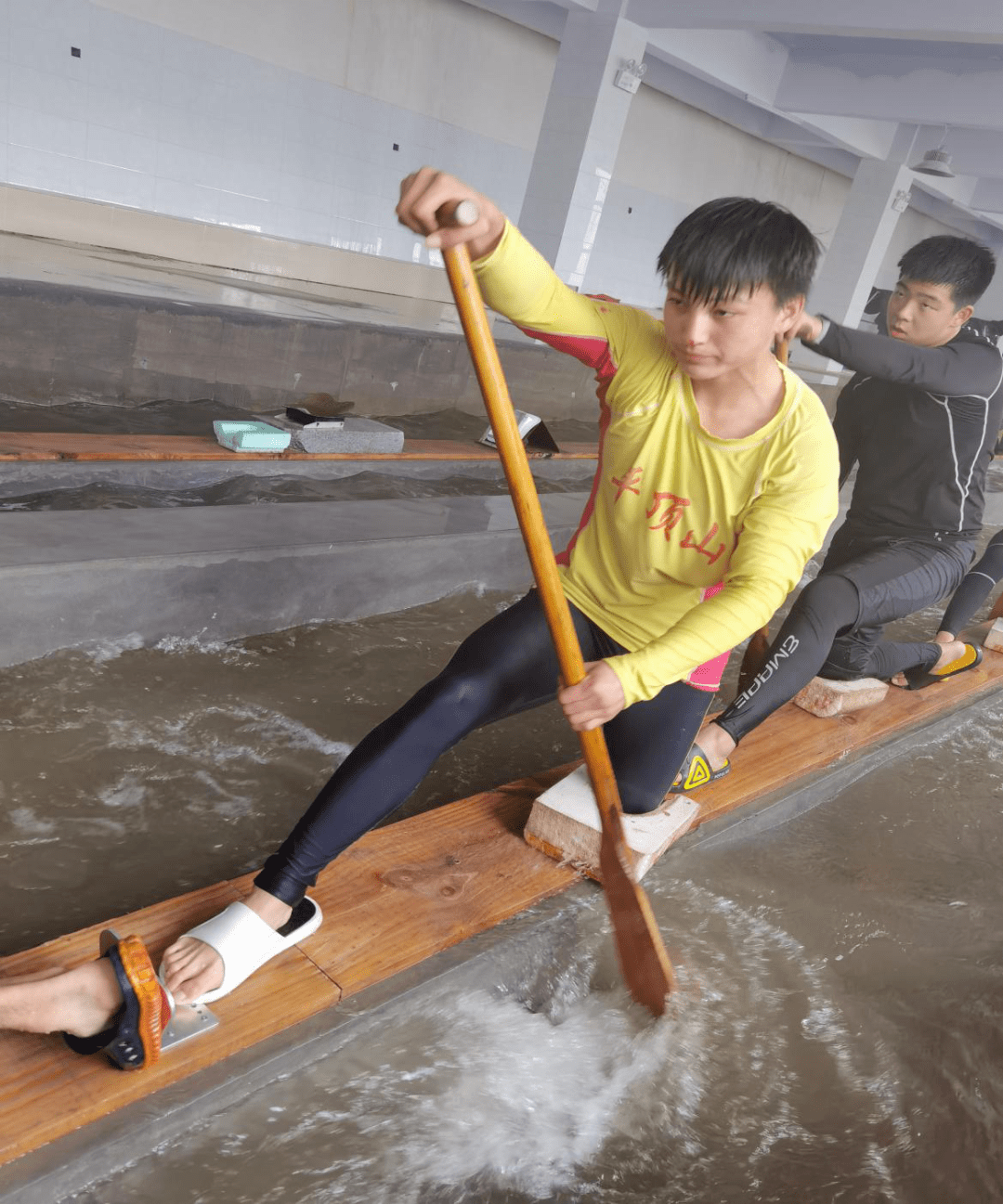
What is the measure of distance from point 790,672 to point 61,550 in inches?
82.4

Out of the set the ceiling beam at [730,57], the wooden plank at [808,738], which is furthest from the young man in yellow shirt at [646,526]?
the ceiling beam at [730,57]

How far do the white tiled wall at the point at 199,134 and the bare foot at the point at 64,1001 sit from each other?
10355 millimetres

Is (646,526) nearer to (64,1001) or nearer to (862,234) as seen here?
(64,1001)

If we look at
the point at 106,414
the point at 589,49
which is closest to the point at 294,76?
the point at 589,49

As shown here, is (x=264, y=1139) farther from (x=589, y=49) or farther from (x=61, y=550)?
(x=589, y=49)

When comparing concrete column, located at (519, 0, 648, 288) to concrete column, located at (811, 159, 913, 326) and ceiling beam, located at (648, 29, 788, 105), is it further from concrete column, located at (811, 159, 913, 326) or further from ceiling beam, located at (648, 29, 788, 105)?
concrete column, located at (811, 159, 913, 326)

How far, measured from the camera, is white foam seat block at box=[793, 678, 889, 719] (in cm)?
310

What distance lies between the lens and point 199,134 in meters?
10.7

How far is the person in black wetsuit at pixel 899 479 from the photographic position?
256 cm

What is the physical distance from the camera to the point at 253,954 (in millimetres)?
1532

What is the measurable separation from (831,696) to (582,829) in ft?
4.62

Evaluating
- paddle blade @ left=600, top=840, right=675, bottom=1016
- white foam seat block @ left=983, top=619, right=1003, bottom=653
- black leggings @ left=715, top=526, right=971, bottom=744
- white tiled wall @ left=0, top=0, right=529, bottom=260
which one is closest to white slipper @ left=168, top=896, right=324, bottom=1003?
paddle blade @ left=600, top=840, right=675, bottom=1016

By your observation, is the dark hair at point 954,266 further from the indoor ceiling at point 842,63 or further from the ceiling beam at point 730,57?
the ceiling beam at point 730,57

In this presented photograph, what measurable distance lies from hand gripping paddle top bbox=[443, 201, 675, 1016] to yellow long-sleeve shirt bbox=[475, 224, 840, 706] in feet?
0.50
